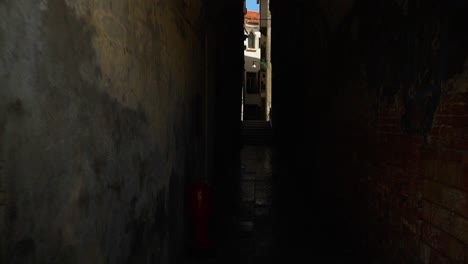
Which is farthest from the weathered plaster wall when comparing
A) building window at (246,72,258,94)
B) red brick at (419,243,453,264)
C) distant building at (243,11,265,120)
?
building window at (246,72,258,94)

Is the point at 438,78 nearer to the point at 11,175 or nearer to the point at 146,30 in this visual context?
the point at 146,30

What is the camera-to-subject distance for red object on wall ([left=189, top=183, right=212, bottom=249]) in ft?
11.7

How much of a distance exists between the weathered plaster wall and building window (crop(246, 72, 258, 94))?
36.9 m

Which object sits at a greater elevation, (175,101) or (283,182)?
(175,101)

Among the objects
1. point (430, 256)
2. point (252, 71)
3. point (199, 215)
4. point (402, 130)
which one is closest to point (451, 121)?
point (402, 130)

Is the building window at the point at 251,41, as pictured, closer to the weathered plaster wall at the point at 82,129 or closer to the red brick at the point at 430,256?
the weathered plaster wall at the point at 82,129

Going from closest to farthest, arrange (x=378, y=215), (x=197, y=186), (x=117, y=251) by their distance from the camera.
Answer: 1. (x=117, y=251)
2. (x=378, y=215)
3. (x=197, y=186)

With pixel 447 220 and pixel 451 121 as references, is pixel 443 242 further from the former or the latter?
pixel 451 121

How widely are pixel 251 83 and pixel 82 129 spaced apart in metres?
38.8

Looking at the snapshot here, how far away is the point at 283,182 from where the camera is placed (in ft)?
26.6

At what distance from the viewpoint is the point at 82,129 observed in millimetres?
1315

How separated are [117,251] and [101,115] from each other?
0.79m

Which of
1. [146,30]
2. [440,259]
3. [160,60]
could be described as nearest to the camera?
[146,30]

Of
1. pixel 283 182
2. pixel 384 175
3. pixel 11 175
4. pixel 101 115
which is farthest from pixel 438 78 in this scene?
pixel 283 182
